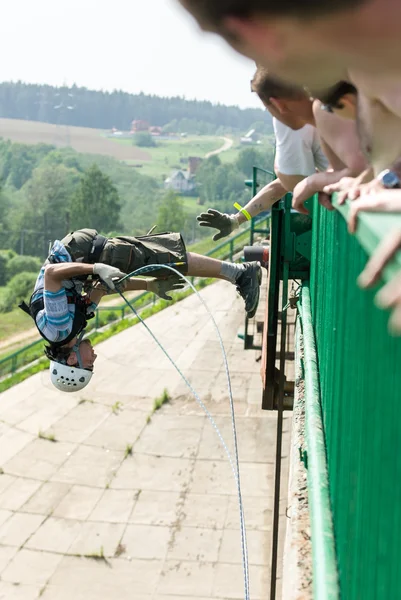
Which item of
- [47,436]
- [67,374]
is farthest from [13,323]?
[67,374]

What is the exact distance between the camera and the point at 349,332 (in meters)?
2.38

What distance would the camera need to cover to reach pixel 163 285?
744cm

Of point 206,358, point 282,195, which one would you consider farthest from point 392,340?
point 206,358

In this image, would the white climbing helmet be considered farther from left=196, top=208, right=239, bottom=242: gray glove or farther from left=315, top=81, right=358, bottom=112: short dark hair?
left=315, top=81, right=358, bottom=112: short dark hair

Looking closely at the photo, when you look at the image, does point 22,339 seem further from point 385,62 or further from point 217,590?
point 385,62

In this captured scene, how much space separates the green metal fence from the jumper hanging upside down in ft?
12.4

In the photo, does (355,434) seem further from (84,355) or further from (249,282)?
(249,282)

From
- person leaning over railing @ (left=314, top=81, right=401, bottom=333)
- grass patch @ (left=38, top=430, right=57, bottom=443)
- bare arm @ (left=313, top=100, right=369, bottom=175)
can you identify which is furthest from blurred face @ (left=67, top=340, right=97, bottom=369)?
grass patch @ (left=38, top=430, right=57, bottom=443)

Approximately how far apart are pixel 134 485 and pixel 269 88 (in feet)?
39.6

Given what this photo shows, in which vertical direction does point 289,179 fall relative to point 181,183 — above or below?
above

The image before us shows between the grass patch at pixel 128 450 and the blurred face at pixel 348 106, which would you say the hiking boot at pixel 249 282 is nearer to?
the blurred face at pixel 348 106

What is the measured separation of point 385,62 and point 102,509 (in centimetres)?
1324

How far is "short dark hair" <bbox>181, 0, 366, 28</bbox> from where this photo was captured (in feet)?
2.73

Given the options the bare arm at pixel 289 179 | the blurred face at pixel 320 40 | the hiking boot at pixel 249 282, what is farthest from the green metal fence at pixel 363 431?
the hiking boot at pixel 249 282
